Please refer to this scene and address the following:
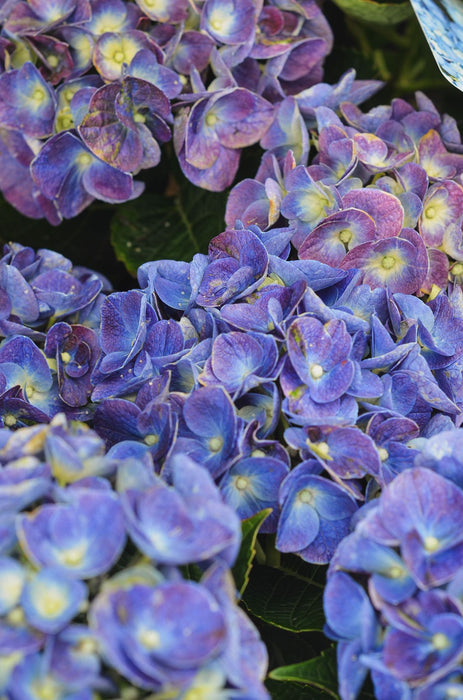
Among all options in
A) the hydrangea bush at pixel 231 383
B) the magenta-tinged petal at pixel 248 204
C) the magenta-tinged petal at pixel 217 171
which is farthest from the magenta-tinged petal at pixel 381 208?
the magenta-tinged petal at pixel 217 171

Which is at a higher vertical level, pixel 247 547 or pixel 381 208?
pixel 381 208

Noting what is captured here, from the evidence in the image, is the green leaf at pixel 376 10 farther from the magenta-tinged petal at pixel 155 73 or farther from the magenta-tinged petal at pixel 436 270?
the magenta-tinged petal at pixel 436 270

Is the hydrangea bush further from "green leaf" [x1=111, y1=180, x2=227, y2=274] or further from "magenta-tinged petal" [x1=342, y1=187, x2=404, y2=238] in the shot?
"green leaf" [x1=111, y1=180, x2=227, y2=274]

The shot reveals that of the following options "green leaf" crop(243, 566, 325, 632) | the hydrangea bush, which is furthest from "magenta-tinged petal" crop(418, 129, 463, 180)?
"green leaf" crop(243, 566, 325, 632)

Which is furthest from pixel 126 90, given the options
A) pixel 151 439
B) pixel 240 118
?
pixel 151 439

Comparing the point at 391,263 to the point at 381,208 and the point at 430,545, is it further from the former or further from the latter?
the point at 430,545

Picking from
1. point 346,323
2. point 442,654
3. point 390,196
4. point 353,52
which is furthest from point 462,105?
point 442,654

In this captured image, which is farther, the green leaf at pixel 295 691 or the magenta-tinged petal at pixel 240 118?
the magenta-tinged petal at pixel 240 118
